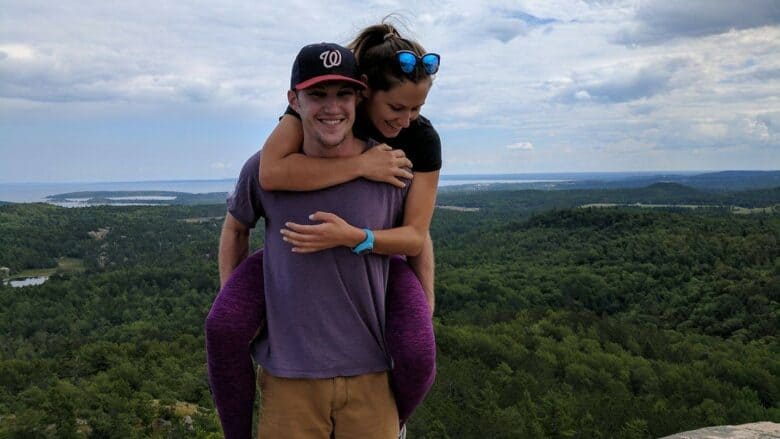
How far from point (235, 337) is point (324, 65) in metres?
1.24

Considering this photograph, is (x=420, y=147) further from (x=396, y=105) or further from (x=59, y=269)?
(x=59, y=269)

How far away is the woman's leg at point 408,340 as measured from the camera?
2.81 m

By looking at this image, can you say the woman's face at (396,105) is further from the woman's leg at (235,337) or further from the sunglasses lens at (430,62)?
the woman's leg at (235,337)

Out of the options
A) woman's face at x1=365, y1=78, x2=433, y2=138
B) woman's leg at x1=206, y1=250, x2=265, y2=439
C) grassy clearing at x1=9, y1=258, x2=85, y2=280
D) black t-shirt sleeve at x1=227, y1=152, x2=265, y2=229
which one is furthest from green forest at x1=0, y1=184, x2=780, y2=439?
woman's face at x1=365, y1=78, x2=433, y2=138

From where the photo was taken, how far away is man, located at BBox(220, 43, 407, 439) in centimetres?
274

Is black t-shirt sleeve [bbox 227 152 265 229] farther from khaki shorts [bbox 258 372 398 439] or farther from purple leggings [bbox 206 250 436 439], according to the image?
khaki shorts [bbox 258 372 398 439]

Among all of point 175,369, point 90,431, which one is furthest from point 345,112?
point 175,369

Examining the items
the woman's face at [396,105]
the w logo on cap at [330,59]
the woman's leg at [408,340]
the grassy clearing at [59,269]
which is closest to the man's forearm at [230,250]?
the woman's leg at [408,340]

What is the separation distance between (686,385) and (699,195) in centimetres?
14770

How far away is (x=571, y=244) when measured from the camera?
83375mm

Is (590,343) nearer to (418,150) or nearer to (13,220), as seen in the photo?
(418,150)

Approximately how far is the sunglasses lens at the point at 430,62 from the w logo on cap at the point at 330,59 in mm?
412

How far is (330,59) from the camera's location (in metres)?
2.61

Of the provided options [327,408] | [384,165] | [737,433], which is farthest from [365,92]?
[737,433]
